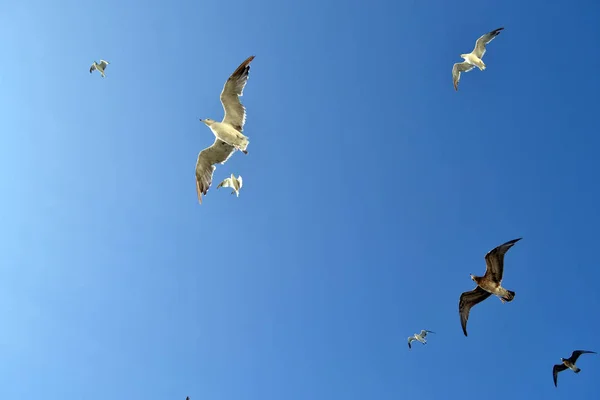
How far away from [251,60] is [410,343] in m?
22.1

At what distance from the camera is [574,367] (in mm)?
22266

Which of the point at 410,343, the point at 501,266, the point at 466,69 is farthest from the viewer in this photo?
the point at 410,343

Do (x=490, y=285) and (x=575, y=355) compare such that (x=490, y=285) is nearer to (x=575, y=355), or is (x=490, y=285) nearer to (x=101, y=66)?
(x=575, y=355)

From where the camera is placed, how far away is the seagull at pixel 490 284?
15555 millimetres

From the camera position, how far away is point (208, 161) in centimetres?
1869

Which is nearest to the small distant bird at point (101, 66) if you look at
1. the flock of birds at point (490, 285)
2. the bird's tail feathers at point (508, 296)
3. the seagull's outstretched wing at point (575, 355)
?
the flock of birds at point (490, 285)

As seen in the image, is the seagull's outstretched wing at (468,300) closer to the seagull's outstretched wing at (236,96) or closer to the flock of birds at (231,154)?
the flock of birds at (231,154)

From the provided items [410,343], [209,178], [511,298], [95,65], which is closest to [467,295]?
[511,298]

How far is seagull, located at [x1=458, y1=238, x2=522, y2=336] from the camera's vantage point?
51.0ft

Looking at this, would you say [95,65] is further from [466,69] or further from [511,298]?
[511,298]

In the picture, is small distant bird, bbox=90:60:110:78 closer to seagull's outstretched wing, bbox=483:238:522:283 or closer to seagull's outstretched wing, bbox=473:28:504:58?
seagull's outstretched wing, bbox=473:28:504:58

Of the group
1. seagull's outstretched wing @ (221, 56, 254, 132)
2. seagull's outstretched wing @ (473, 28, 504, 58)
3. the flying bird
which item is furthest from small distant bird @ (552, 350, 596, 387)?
seagull's outstretched wing @ (221, 56, 254, 132)

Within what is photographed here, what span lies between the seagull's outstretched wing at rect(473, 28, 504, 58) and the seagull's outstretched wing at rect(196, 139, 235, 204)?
15155mm

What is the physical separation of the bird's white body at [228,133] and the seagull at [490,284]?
10038mm
